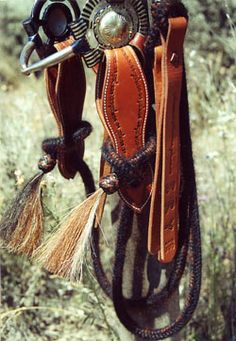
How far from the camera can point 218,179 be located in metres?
2.48

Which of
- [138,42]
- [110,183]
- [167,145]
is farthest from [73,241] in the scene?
[138,42]

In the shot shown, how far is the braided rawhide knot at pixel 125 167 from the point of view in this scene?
4.11 feet

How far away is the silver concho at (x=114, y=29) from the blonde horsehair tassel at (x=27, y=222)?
0.34m

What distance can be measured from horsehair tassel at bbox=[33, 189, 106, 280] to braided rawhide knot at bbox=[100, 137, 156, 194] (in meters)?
0.05

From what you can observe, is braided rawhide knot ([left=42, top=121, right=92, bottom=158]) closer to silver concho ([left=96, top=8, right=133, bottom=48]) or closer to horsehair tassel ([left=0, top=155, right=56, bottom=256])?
horsehair tassel ([left=0, top=155, right=56, bottom=256])

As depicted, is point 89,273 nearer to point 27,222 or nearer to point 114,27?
point 27,222

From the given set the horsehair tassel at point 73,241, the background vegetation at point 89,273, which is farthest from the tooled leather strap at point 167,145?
the background vegetation at point 89,273

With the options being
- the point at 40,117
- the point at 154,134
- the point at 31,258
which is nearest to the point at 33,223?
the point at 31,258

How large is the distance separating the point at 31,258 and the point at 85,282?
578 mm

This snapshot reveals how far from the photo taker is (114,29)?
48.6 inches

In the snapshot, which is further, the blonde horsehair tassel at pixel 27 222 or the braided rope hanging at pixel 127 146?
the blonde horsehair tassel at pixel 27 222

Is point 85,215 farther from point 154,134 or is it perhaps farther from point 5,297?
point 5,297

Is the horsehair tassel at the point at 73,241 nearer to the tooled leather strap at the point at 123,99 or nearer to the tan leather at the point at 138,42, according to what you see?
the tooled leather strap at the point at 123,99

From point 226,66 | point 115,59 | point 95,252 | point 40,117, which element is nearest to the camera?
point 115,59
